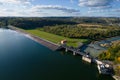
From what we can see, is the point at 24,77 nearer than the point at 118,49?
Yes

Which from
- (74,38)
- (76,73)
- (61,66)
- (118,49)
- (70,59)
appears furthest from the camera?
(74,38)

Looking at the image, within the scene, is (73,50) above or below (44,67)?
above

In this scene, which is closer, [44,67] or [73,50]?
[44,67]

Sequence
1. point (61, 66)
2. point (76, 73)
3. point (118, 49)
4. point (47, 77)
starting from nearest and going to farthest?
point (47, 77) → point (76, 73) → point (61, 66) → point (118, 49)

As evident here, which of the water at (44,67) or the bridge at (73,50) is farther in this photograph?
the bridge at (73,50)

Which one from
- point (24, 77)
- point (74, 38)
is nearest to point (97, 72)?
point (24, 77)

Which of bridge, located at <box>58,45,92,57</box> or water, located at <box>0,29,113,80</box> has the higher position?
bridge, located at <box>58,45,92,57</box>

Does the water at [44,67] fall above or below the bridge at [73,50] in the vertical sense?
below

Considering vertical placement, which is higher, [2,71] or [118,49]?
[118,49]

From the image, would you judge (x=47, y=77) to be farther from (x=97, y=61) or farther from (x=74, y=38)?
(x=74, y=38)

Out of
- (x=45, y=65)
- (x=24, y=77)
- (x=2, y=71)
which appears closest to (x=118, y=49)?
(x=45, y=65)

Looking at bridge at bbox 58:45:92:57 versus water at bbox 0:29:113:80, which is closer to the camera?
water at bbox 0:29:113:80
